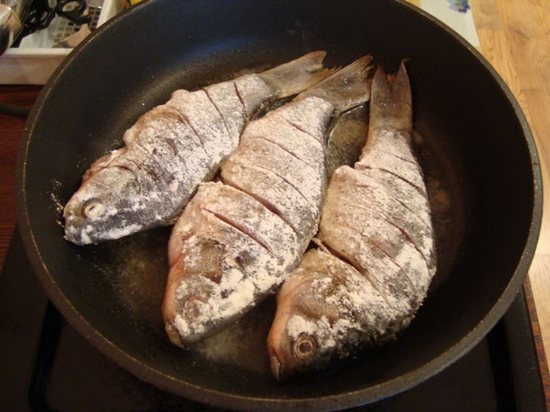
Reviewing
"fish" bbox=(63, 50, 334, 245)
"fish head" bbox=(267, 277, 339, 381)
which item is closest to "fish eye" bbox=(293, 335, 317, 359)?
"fish head" bbox=(267, 277, 339, 381)

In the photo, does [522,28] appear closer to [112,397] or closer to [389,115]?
[389,115]

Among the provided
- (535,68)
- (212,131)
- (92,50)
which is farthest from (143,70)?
(535,68)

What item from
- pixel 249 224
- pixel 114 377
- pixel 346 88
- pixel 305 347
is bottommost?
pixel 114 377

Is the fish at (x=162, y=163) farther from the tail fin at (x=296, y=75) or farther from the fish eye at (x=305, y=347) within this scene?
the fish eye at (x=305, y=347)

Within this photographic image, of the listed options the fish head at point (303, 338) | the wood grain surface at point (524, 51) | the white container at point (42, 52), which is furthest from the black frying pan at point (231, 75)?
the wood grain surface at point (524, 51)

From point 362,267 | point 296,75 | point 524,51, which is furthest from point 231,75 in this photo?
point 524,51

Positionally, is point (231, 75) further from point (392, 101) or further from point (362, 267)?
point (362, 267)
